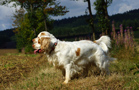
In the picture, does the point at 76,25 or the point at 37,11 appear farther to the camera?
the point at 76,25

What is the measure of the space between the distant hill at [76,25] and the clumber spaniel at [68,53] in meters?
57.7

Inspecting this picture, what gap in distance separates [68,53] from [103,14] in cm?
676

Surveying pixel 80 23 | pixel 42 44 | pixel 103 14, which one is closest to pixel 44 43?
pixel 42 44

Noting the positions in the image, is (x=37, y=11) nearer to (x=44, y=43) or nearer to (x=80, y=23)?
(x=44, y=43)

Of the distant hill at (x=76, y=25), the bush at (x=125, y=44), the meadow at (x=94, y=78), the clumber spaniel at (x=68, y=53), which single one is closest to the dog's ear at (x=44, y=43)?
the clumber spaniel at (x=68, y=53)

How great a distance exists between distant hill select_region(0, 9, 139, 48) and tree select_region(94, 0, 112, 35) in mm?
51984

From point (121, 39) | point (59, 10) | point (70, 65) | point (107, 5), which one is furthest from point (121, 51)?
point (59, 10)

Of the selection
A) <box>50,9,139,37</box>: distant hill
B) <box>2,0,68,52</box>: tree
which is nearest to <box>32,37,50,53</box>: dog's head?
<box>2,0,68,52</box>: tree

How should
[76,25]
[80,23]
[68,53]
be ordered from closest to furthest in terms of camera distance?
[68,53] < [76,25] < [80,23]

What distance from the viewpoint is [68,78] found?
14.4ft

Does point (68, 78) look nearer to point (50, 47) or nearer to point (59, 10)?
point (50, 47)

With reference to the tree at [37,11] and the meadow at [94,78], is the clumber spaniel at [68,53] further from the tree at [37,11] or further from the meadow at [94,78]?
the tree at [37,11]

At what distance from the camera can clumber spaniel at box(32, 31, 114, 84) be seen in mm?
4316

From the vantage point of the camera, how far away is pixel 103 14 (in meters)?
10.4
